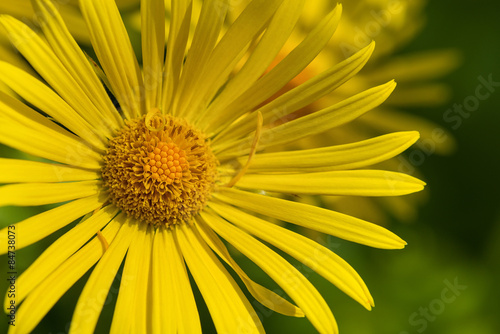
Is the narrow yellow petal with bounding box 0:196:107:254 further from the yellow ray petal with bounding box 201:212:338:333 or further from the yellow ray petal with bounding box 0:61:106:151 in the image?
the yellow ray petal with bounding box 201:212:338:333

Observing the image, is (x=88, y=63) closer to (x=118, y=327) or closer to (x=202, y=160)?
(x=202, y=160)

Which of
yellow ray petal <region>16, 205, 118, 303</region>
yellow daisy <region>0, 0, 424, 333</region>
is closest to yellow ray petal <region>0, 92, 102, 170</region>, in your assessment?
yellow daisy <region>0, 0, 424, 333</region>

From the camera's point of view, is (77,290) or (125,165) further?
(77,290)

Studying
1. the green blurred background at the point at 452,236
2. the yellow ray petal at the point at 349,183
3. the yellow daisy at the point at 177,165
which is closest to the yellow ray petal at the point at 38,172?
the yellow daisy at the point at 177,165

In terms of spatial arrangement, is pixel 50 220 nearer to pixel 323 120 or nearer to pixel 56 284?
pixel 56 284

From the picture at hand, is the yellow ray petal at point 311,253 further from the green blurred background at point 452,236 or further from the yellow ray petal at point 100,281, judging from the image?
the green blurred background at point 452,236

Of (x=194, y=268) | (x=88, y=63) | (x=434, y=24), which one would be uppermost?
(x=434, y=24)

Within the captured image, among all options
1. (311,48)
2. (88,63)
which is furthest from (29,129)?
(311,48)
